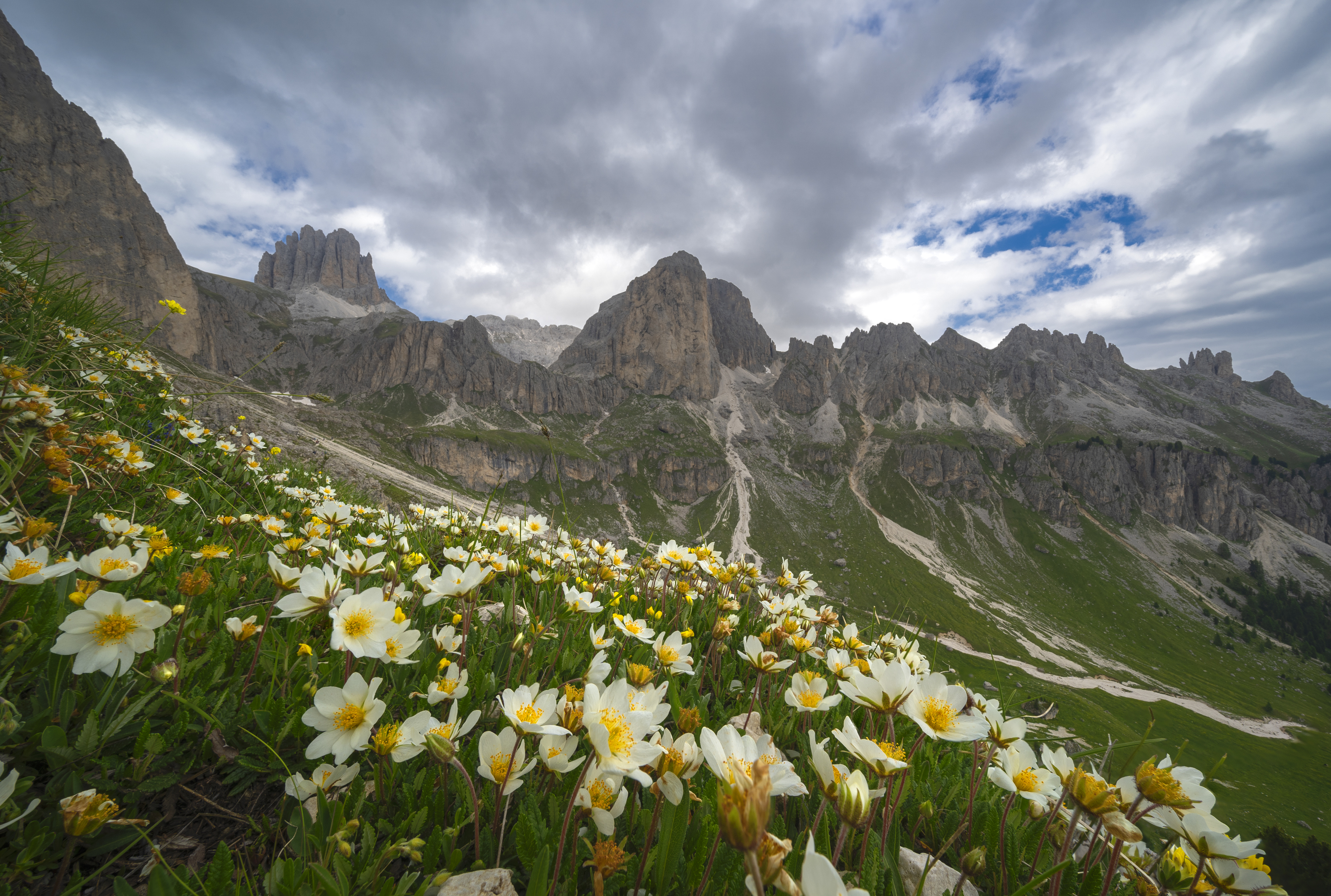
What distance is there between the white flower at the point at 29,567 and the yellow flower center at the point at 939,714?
4022 mm

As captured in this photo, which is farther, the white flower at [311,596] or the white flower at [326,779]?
the white flower at [311,596]

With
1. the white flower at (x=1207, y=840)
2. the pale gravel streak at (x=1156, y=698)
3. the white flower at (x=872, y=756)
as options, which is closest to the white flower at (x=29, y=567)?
the white flower at (x=872, y=756)

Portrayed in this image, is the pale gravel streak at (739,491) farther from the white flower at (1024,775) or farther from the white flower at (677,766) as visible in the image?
the white flower at (677,766)

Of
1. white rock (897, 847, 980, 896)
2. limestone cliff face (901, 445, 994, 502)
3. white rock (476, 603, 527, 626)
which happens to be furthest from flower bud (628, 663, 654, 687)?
limestone cliff face (901, 445, 994, 502)

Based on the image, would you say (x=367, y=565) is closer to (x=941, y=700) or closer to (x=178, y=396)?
(x=941, y=700)

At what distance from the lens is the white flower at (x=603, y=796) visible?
1842mm

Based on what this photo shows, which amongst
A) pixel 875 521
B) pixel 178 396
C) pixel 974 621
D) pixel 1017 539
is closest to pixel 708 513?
pixel 875 521

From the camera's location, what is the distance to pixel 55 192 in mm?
98938

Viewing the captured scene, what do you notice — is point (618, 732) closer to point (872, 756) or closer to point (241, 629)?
point (872, 756)

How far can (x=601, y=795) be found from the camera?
1.95 metres

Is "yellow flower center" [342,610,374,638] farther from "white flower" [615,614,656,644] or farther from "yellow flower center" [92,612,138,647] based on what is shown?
"white flower" [615,614,656,644]

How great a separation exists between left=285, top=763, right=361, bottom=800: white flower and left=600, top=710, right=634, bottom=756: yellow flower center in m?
1.06

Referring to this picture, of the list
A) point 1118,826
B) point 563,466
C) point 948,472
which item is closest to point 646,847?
point 1118,826

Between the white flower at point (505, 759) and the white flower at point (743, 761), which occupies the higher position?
the white flower at point (743, 761)
